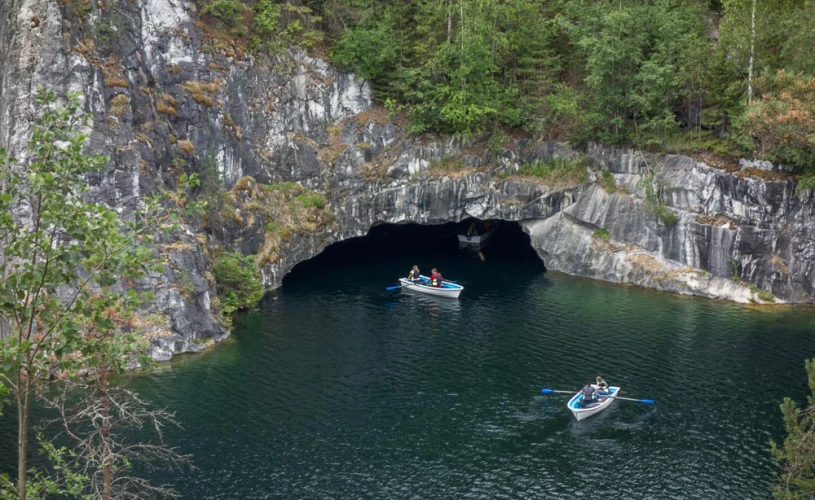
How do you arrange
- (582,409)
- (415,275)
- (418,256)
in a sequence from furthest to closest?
(418,256) → (415,275) → (582,409)

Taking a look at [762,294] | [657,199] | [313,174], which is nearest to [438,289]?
[313,174]

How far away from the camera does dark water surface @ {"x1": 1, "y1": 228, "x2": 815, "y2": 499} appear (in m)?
27.6

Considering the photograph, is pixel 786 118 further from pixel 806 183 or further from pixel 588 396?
pixel 588 396

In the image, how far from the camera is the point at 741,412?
3297 cm

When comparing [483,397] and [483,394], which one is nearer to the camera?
[483,397]

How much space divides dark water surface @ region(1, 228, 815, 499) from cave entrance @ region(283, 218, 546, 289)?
4.62 meters

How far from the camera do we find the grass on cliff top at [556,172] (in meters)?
56.5

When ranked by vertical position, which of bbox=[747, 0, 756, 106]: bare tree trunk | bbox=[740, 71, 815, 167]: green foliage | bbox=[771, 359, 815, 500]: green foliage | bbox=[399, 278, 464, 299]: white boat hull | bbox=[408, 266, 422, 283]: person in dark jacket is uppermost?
bbox=[747, 0, 756, 106]: bare tree trunk

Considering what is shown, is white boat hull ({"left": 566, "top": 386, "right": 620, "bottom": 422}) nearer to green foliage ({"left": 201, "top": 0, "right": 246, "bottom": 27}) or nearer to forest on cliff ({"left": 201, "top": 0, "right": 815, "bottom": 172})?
forest on cliff ({"left": 201, "top": 0, "right": 815, "bottom": 172})

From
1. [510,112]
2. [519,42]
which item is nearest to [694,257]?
[510,112]

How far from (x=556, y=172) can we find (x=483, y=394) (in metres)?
26.7

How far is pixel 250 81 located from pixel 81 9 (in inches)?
562

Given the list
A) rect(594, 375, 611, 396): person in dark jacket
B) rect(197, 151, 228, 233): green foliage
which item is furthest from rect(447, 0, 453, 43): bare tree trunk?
rect(594, 375, 611, 396): person in dark jacket

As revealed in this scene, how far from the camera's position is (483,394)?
35.0 m
